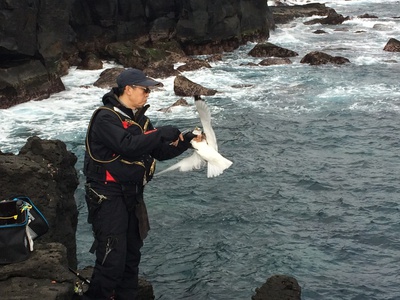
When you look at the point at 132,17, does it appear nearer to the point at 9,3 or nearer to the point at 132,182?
the point at 9,3

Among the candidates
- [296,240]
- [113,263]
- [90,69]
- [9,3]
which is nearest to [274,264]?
[296,240]

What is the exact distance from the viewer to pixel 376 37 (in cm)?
4575

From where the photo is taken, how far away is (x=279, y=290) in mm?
9477

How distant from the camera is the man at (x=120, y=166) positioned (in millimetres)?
6441

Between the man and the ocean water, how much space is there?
4.10 m

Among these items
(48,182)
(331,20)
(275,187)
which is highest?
(48,182)

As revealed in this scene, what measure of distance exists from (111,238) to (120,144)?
3.53ft

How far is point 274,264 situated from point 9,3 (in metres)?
19.3

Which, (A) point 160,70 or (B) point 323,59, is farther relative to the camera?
(B) point 323,59

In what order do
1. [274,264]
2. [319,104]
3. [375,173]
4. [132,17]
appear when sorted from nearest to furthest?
[274,264]
[375,173]
[319,104]
[132,17]

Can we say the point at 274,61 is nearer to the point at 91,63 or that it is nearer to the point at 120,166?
the point at 91,63

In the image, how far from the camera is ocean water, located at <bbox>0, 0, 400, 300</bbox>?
11.9m

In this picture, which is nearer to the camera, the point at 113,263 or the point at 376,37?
the point at 113,263

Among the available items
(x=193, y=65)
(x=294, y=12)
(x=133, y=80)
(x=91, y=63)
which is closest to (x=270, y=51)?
(x=193, y=65)
